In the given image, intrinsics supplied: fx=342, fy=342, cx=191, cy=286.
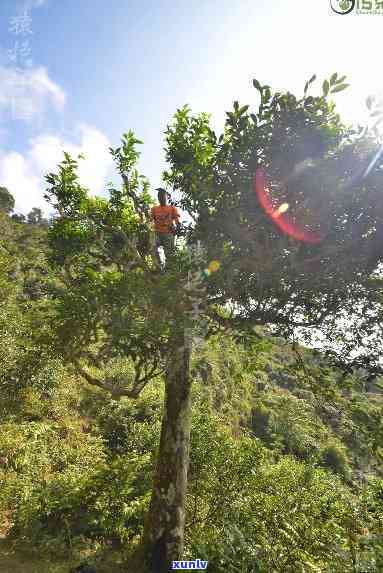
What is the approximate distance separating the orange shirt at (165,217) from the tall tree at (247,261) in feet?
1.83

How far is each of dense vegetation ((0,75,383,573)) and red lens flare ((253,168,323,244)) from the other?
17 cm

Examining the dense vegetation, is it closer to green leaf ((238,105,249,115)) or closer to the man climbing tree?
green leaf ((238,105,249,115))

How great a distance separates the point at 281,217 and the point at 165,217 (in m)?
3.36

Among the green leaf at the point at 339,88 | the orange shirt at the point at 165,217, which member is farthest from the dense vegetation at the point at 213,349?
the orange shirt at the point at 165,217

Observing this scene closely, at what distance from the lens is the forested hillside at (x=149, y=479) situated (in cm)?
654

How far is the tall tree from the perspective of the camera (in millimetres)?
5832

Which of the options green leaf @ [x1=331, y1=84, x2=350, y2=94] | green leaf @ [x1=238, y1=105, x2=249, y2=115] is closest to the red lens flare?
green leaf @ [x1=238, y1=105, x2=249, y2=115]

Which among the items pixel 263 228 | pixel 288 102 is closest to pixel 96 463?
pixel 263 228

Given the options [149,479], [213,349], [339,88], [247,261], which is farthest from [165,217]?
[149,479]

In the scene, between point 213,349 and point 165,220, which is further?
point 213,349

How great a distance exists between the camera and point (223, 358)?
41.1 metres

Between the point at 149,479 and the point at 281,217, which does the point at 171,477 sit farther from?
the point at 281,217

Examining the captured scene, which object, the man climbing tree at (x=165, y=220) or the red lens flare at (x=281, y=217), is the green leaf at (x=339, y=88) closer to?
the red lens flare at (x=281, y=217)

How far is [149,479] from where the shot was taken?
1214cm
